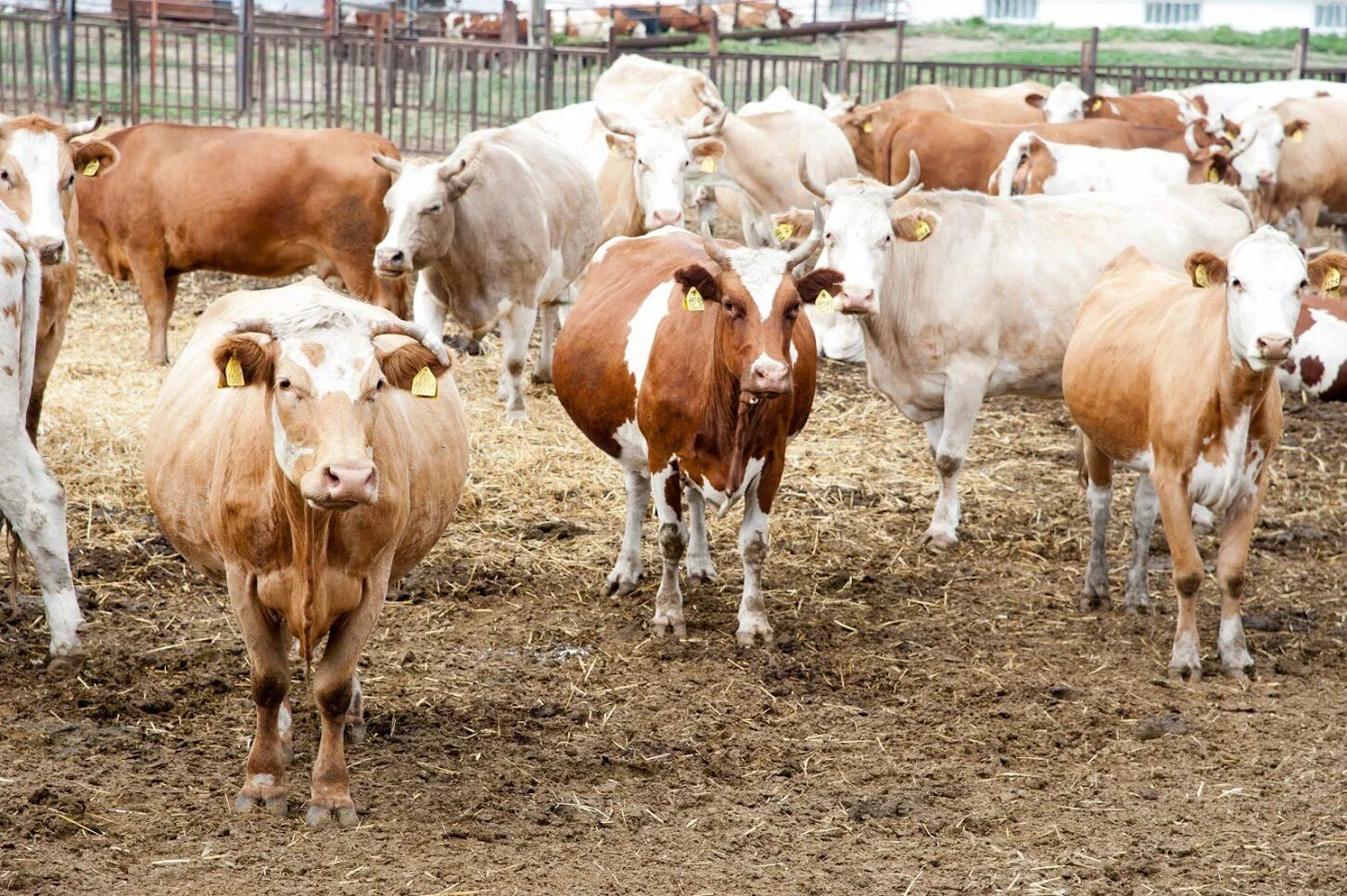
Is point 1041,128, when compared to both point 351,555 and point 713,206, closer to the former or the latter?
point 713,206

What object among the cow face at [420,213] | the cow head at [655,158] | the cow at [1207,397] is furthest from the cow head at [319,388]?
the cow head at [655,158]

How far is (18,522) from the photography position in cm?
562

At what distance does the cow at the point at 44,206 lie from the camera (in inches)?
257

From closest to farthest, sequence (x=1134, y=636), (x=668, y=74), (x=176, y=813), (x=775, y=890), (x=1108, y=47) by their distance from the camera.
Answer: (x=775, y=890)
(x=176, y=813)
(x=1134, y=636)
(x=668, y=74)
(x=1108, y=47)

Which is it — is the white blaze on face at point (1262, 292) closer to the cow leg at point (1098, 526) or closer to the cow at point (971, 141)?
the cow leg at point (1098, 526)

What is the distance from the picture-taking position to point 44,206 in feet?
22.4

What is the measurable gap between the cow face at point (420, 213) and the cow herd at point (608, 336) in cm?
2

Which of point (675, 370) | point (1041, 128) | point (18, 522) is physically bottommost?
point (18, 522)

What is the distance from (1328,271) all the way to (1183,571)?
1.35 m

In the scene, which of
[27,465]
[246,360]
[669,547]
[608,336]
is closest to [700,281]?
[608,336]

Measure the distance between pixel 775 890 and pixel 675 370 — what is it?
2509mm

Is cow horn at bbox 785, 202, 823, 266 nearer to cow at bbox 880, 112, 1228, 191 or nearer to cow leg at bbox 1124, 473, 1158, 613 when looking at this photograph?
cow leg at bbox 1124, 473, 1158, 613

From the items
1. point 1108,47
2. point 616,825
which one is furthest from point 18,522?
point 1108,47

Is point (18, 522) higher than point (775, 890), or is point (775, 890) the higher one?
point (18, 522)
